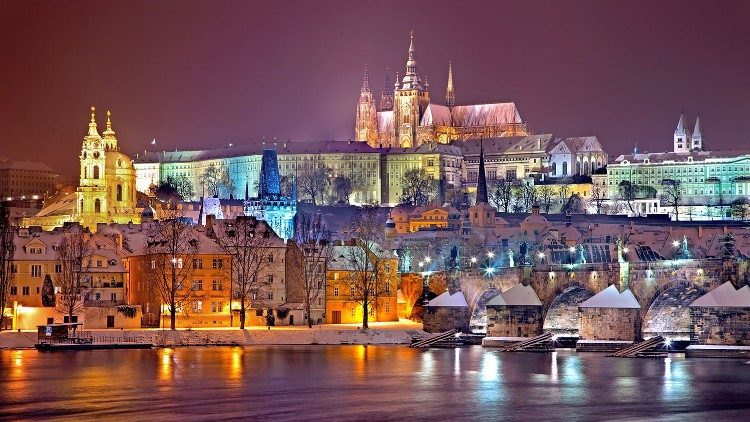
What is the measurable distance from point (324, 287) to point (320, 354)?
672 inches

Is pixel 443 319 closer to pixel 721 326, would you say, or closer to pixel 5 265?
pixel 721 326

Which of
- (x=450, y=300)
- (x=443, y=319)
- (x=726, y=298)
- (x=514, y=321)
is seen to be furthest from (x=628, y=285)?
(x=450, y=300)

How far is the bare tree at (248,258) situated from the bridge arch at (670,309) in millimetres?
22530

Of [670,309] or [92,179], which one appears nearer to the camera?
[670,309]

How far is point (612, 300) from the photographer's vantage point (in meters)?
76.6

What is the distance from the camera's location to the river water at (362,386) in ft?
184

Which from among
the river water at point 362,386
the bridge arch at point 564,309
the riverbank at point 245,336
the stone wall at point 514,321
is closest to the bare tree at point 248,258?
the riverbank at point 245,336

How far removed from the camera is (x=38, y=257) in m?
94.2

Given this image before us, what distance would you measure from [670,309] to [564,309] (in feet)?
25.7

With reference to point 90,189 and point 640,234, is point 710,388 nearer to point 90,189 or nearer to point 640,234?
point 640,234

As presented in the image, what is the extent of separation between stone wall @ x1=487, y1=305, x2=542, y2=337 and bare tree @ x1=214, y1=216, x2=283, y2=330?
13.7 metres

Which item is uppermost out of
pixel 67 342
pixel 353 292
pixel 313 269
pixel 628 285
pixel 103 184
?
pixel 103 184

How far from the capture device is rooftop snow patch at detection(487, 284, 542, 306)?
83.2m

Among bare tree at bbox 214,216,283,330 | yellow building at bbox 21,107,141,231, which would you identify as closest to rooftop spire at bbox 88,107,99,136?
yellow building at bbox 21,107,141,231
